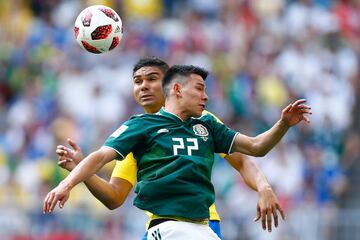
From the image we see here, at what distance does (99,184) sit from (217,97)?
A: 9.00 metres

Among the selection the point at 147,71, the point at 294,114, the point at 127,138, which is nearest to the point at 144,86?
the point at 147,71

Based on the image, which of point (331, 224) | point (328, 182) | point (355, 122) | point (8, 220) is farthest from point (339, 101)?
point (8, 220)

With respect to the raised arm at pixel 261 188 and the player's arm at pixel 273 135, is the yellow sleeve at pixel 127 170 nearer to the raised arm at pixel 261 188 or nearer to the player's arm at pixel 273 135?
the raised arm at pixel 261 188

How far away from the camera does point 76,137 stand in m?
18.0

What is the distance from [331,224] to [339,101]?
9.59 ft

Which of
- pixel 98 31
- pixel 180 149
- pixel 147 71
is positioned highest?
pixel 98 31

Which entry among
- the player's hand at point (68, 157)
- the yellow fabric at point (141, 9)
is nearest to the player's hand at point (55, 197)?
the player's hand at point (68, 157)

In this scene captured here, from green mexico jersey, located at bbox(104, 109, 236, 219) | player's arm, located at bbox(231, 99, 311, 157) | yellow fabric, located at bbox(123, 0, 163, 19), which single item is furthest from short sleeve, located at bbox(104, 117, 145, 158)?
yellow fabric, located at bbox(123, 0, 163, 19)

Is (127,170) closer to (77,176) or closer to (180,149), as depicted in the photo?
(180,149)

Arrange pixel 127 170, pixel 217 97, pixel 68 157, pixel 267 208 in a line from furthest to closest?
1. pixel 217 97
2. pixel 127 170
3. pixel 267 208
4. pixel 68 157

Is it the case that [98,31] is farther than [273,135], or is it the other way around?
[98,31]

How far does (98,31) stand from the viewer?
970cm

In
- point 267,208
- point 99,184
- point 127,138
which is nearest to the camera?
point 127,138

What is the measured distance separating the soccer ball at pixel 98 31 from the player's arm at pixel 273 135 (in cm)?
149
